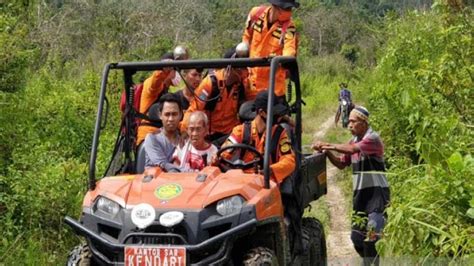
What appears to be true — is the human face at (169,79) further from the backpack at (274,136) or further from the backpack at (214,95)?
the backpack at (274,136)

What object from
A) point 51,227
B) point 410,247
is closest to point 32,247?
point 51,227

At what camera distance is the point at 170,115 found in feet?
19.4

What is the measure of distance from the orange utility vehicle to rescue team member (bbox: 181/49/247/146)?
839 mm

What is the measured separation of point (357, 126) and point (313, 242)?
1007mm

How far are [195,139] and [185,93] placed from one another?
1.40m

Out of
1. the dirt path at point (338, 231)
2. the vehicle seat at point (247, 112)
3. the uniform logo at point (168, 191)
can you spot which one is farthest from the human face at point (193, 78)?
the dirt path at point (338, 231)

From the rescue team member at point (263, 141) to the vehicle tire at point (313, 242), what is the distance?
96cm

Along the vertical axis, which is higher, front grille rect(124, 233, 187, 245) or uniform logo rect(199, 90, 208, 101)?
uniform logo rect(199, 90, 208, 101)

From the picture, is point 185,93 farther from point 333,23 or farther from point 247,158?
point 333,23

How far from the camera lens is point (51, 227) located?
7844 mm

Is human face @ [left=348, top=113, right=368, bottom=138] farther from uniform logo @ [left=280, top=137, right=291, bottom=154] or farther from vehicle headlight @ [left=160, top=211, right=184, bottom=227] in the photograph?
vehicle headlight @ [left=160, top=211, right=184, bottom=227]

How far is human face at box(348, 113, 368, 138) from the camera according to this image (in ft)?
22.8

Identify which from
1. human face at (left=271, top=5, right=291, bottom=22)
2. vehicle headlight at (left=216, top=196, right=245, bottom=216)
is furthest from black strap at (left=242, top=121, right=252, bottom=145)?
human face at (left=271, top=5, right=291, bottom=22)

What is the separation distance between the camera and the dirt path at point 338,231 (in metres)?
8.58
